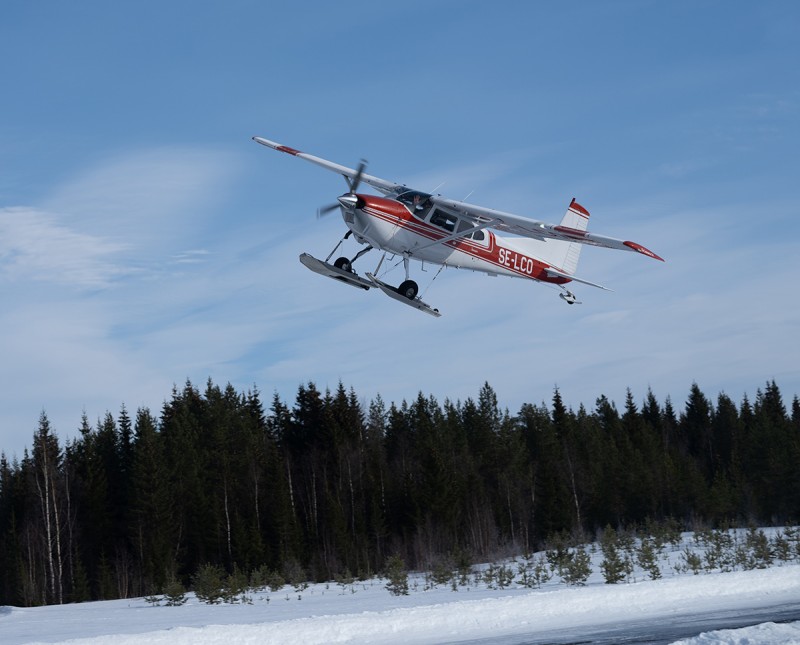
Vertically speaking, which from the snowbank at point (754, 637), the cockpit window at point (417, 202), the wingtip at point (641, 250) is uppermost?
the cockpit window at point (417, 202)

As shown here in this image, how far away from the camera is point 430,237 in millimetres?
25172

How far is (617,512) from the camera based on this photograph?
208ft

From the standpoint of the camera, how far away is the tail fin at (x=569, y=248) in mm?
30156

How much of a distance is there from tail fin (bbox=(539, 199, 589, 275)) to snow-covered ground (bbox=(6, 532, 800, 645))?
12.0 m

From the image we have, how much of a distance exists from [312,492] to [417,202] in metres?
38.6

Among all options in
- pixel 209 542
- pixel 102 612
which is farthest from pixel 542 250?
pixel 209 542

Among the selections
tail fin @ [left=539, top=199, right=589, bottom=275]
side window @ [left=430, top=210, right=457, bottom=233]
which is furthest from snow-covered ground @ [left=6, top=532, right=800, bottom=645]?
tail fin @ [left=539, top=199, right=589, bottom=275]

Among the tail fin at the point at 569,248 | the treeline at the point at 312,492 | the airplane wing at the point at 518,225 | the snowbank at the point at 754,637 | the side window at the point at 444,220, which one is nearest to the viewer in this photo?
the snowbank at the point at 754,637

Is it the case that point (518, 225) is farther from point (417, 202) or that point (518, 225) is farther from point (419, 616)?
point (419, 616)

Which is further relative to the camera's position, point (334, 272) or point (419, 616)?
point (334, 272)

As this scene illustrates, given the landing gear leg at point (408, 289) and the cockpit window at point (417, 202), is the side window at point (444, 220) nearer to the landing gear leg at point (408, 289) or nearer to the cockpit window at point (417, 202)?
the cockpit window at point (417, 202)

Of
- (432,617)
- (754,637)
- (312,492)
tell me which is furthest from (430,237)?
(312,492)

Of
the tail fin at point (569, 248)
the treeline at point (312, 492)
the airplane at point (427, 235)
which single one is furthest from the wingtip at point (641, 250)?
the treeline at point (312, 492)

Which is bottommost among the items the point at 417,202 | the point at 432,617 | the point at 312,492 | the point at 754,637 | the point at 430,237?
the point at 754,637
